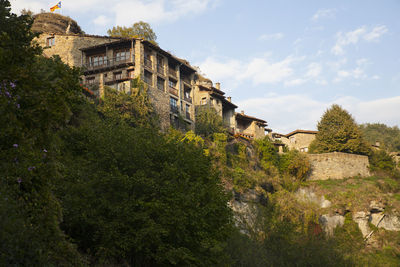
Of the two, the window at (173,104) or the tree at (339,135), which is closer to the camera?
the window at (173,104)

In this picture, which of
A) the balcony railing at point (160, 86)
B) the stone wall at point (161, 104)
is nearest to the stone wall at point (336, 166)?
the stone wall at point (161, 104)

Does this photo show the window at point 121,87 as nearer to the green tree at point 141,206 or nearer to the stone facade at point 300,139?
the green tree at point 141,206

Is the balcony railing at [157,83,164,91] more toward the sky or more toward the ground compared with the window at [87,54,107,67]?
more toward the ground

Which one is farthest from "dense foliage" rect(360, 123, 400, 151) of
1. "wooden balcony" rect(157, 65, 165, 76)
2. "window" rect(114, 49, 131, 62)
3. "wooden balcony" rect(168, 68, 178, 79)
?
"window" rect(114, 49, 131, 62)

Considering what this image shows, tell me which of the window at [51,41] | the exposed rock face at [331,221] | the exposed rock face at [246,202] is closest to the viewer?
the exposed rock face at [246,202]

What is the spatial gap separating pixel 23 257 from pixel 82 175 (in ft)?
29.4

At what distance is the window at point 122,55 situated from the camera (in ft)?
141

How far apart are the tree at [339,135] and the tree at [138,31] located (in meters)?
27.3

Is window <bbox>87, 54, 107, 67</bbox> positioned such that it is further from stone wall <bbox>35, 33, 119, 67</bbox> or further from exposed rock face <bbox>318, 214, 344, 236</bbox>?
exposed rock face <bbox>318, 214, 344, 236</bbox>

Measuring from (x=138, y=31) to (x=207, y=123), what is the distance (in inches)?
715

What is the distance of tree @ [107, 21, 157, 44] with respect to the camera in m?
53.6

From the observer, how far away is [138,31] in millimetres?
54656

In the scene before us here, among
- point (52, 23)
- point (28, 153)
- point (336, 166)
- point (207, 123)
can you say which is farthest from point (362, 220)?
point (52, 23)

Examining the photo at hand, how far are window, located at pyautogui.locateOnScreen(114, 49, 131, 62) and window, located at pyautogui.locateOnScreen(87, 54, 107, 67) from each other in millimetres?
1483
